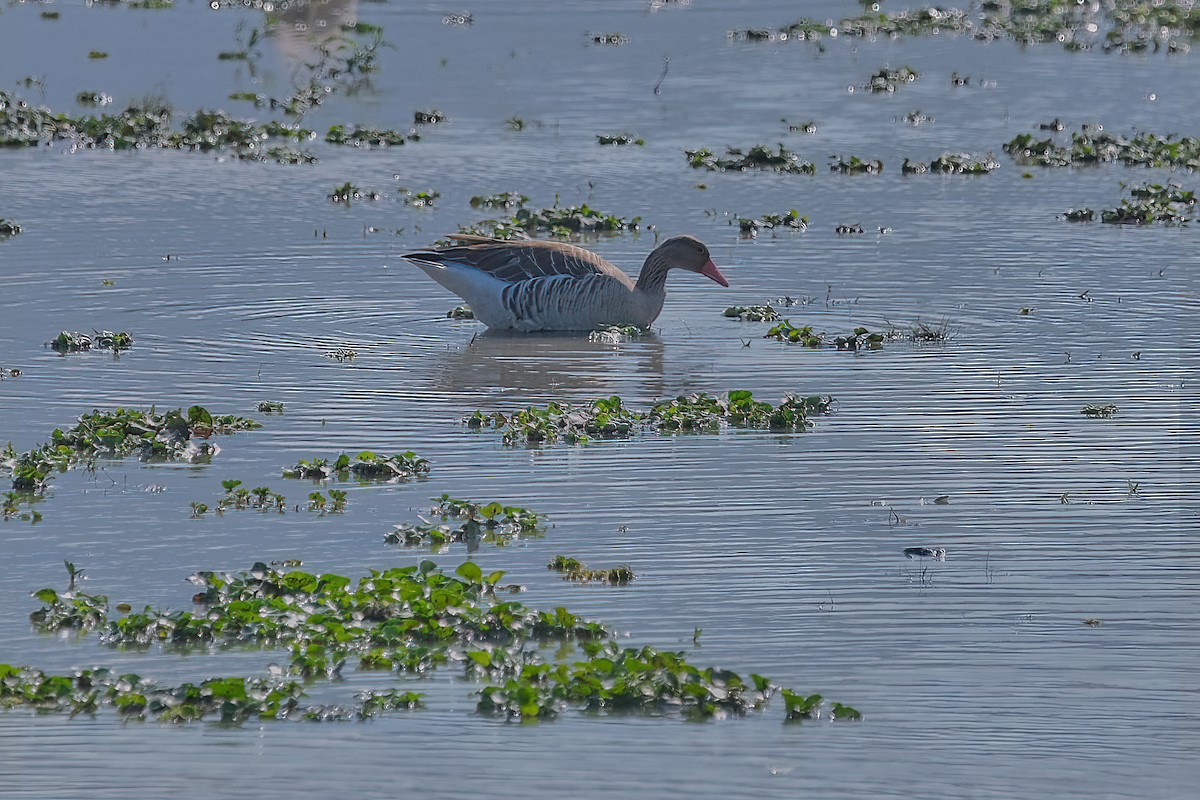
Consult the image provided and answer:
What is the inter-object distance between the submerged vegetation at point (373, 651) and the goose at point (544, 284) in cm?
793

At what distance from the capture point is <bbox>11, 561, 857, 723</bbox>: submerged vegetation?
28.8 feet

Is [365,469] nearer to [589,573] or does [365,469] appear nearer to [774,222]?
[589,573]

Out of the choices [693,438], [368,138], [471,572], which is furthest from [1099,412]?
[368,138]

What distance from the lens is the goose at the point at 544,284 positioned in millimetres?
18250

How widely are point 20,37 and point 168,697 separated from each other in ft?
98.2

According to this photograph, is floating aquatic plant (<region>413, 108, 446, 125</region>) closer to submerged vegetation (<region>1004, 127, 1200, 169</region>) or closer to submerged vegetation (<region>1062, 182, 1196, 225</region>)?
submerged vegetation (<region>1004, 127, 1200, 169</region>)

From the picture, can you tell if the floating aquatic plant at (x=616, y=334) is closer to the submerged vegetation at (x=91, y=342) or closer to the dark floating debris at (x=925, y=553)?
the submerged vegetation at (x=91, y=342)

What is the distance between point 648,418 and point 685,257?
15.7 feet

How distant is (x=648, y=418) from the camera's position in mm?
14250

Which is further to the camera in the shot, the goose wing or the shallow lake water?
the goose wing

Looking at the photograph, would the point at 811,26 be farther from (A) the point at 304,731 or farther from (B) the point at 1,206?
(A) the point at 304,731

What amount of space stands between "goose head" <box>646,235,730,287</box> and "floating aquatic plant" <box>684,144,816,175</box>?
704 cm

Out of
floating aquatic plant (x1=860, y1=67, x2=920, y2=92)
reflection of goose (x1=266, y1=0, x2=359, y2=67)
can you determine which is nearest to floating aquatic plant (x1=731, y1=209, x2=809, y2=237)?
floating aquatic plant (x1=860, y1=67, x2=920, y2=92)

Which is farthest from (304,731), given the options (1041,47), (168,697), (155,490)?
(1041,47)
